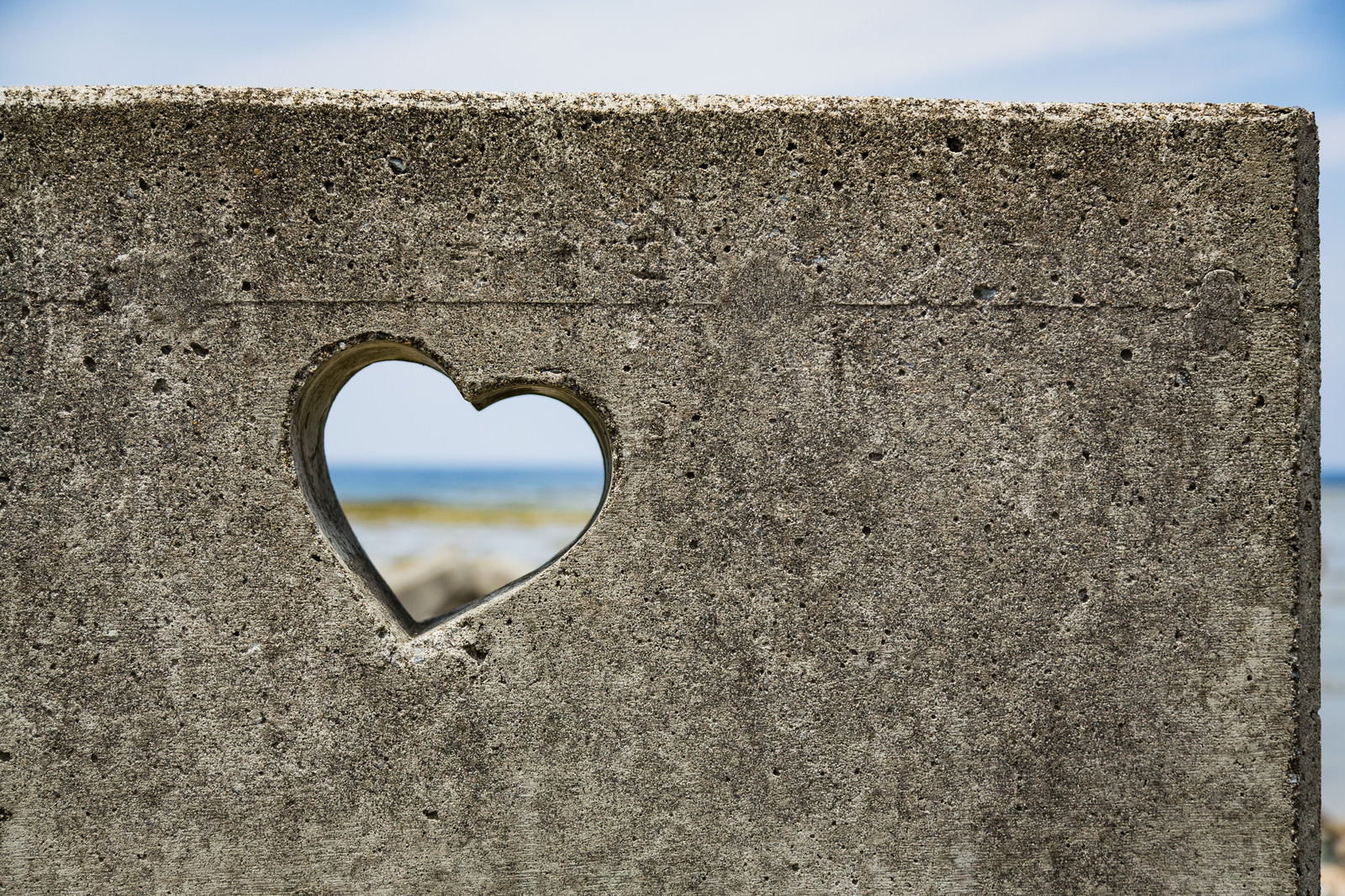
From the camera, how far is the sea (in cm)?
917

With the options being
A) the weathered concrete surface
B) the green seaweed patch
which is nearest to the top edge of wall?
the weathered concrete surface

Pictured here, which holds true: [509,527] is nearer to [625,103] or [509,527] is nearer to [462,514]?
[462,514]

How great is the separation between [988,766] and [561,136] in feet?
6.16

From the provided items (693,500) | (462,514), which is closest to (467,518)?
(462,514)

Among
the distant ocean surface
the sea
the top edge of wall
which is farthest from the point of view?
the distant ocean surface

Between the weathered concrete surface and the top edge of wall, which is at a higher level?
the top edge of wall

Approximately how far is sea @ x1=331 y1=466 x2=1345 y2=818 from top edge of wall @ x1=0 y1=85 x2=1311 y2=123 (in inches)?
207

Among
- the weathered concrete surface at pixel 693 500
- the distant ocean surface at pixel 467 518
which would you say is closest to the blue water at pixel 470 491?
the distant ocean surface at pixel 467 518

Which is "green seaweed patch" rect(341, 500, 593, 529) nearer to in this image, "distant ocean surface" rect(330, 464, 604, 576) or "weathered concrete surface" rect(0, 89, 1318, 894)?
"distant ocean surface" rect(330, 464, 604, 576)

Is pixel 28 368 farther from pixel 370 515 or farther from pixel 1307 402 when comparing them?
pixel 370 515

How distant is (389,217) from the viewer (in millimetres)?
2021

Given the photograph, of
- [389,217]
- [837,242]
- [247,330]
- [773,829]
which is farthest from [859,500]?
[247,330]

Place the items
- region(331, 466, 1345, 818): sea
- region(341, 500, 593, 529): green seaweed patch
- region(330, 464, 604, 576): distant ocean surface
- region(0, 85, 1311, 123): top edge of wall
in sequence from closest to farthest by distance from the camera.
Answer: region(0, 85, 1311, 123): top edge of wall, region(331, 466, 1345, 818): sea, region(330, 464, 604, 576): distant ocean surface, region(341, 500, 593, 529): green seaweed patch

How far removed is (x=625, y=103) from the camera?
6.73 ft
